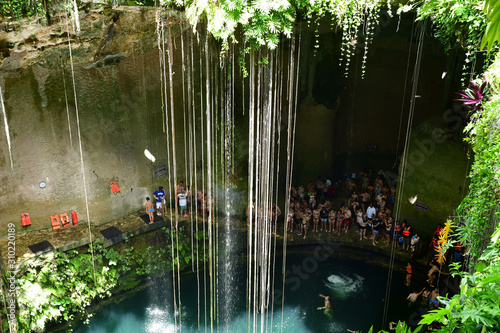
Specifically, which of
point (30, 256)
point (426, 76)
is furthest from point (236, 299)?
→ point (426, 76)

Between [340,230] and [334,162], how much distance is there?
8.07ft

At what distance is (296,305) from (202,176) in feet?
10.9

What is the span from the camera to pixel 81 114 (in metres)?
8.12

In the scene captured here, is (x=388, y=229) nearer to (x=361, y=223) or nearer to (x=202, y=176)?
(x=361, y=223)

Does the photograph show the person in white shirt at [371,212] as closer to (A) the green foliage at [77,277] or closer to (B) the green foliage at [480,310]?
(A) the green foliage at [77,277]

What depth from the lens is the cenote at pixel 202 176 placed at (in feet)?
23.3

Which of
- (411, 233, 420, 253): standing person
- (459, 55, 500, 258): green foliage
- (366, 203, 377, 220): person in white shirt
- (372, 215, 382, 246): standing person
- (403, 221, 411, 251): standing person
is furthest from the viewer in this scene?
(366, 203, 377, 220): person in white shirt

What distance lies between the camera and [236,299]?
8.09m

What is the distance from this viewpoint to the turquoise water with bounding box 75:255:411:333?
24.3 ft

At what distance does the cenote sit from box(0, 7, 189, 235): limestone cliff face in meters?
0.03

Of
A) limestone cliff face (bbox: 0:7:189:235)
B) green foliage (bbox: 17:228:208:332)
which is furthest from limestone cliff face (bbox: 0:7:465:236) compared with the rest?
green foliage (bbox: 17:228:208:332)

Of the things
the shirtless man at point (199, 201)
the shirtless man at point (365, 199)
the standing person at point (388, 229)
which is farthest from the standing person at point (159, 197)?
the standing person at point (388, 229)

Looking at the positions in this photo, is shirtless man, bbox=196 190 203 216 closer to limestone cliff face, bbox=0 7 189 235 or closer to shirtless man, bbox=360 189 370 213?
limestone cliff face, bbox=0 7 189 235

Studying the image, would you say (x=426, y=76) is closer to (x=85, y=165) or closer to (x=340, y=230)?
(x=340, y=230)
